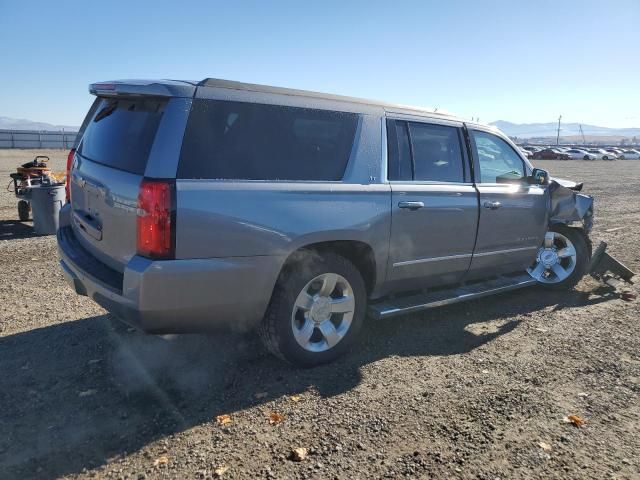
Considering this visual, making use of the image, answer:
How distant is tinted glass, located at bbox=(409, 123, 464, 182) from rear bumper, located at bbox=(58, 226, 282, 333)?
1687 mm

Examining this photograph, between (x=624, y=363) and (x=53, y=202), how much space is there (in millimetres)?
8051

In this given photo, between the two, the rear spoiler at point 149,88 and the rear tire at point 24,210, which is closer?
the rear spoiler at point 149,88

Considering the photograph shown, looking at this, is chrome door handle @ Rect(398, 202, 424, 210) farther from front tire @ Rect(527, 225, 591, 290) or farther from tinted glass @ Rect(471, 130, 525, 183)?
front tire @ Rect(527, 225, 591, 290)

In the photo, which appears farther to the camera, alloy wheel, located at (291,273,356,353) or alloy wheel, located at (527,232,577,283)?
alloy wheel, located at (527,232,577,283)

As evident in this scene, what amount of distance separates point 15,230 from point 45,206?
911 mm

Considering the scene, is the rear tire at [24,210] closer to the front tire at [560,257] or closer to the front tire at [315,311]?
the front tire at [315,311]

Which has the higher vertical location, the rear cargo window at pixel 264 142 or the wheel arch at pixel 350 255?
the rear cargo window at pixel 264 142

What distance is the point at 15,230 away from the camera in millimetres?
8617

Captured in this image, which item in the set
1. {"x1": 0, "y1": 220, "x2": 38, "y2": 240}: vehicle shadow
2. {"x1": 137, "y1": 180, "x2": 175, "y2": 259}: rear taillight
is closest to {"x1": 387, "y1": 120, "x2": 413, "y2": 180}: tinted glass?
{"x1": 137, "y1": 180, "x2": 175, "y2": 259}: rear taillight

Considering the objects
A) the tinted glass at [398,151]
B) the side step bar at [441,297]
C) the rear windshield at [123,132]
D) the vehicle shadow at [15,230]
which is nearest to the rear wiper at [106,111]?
the rear windshield at [123,132]

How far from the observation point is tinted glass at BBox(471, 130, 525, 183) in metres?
4.96

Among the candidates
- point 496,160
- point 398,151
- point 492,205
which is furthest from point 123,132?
point 496,160

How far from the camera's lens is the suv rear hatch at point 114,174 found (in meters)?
3.19

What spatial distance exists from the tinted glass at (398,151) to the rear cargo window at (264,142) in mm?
397
